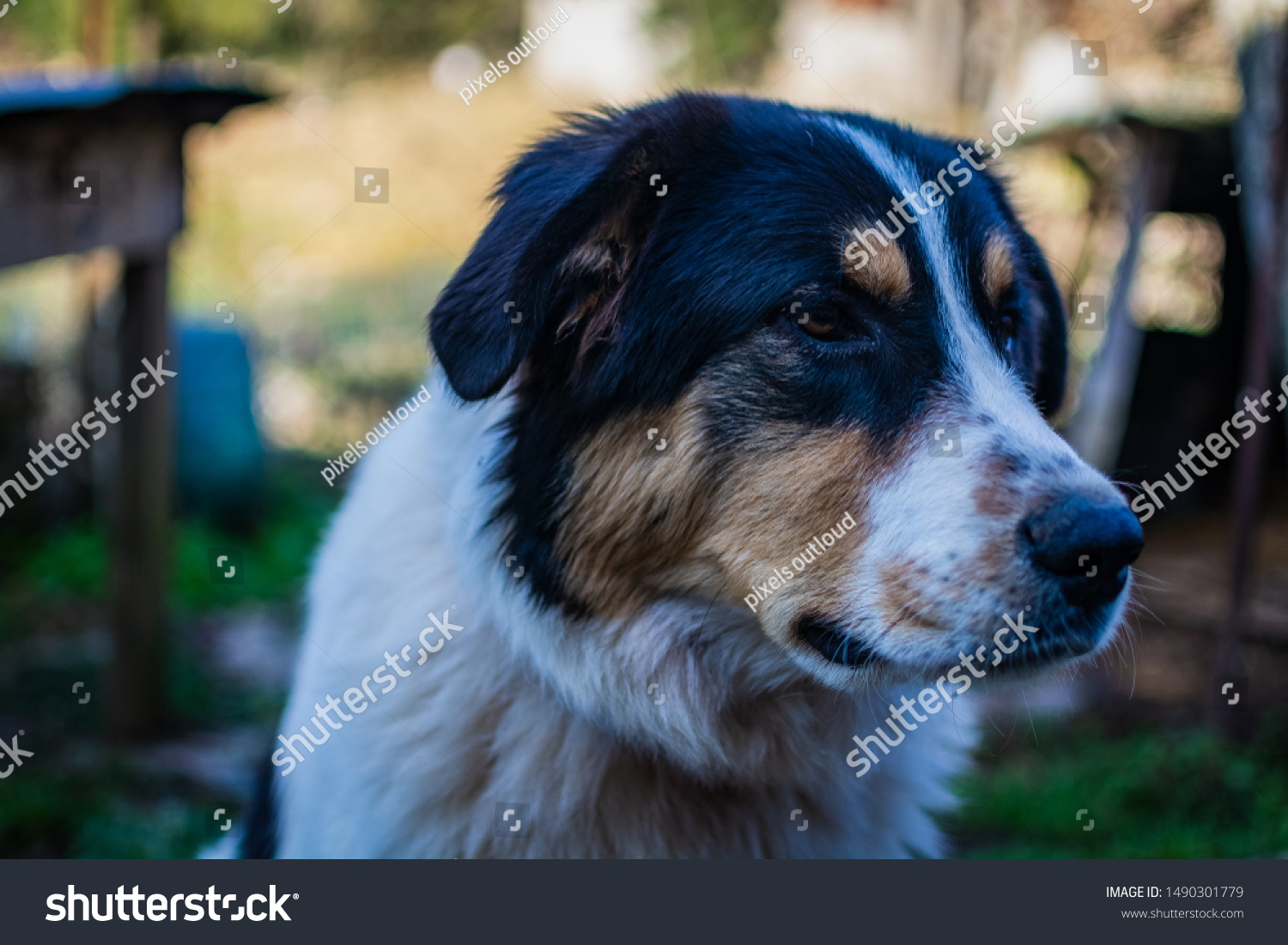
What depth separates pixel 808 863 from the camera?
2.49 metres

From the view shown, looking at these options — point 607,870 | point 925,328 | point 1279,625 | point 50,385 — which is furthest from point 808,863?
point 50,385

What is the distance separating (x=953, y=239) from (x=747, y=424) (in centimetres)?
66

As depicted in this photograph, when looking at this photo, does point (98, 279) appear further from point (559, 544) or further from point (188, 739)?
point (559, 544)

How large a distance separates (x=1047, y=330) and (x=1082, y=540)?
4.35 feet

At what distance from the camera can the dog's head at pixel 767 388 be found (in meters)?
2.03

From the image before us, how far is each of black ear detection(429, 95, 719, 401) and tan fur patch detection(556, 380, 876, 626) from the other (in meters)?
0.29

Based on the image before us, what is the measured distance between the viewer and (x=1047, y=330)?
119 inches

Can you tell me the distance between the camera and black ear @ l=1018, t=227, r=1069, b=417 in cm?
284
